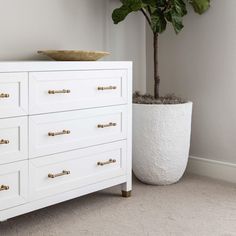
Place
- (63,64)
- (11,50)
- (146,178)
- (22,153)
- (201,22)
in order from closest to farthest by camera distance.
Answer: (22,153)
(63,64)
(11,50)
(146,178)
(201,22)

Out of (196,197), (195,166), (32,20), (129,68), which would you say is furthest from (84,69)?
(195,166)

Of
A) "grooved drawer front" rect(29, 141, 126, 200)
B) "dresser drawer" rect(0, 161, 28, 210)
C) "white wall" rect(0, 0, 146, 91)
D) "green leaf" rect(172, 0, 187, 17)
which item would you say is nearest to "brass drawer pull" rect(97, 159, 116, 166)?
"grooved drawer front" rect(29, 141, 126, 200)

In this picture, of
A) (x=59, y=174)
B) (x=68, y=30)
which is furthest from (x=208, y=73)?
(x=59, y=174)

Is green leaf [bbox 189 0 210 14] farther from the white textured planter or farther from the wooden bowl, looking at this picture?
the wooden bowl

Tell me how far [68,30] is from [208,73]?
96 centimetres

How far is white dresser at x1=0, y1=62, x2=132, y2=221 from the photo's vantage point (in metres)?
2.02

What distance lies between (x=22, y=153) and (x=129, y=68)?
2.73ft

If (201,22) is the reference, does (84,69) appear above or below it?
below

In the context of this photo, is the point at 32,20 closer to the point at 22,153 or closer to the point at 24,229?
the point at 22,153

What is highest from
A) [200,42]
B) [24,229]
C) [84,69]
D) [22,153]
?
[200,42]

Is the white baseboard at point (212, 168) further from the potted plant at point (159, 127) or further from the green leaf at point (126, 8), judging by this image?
the green leaf at point (126, 8)

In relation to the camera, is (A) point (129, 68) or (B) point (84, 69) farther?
(A) point (129, 68)

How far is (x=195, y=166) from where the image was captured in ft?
10.3

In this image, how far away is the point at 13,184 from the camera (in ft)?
6.70
